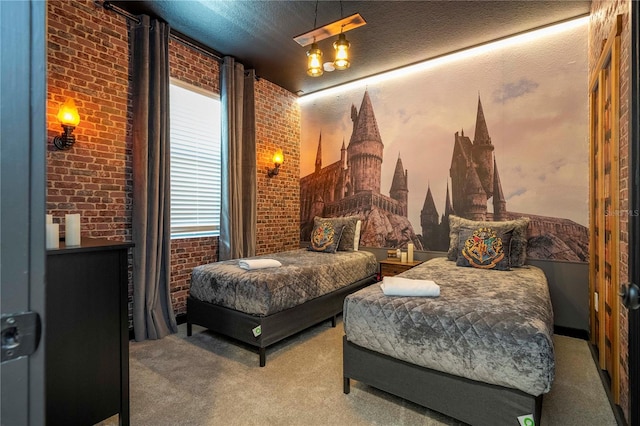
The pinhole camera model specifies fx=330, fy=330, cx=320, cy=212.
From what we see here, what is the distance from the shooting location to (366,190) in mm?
4871

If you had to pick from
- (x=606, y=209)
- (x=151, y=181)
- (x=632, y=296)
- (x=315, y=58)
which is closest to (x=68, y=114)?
(x=151, y=181)

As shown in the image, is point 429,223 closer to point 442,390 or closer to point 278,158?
point 278,158

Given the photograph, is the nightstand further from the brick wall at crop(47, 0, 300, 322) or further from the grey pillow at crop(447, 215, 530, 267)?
the brick wall at crop(47, 0, 300, 322)

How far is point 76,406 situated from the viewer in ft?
5.57

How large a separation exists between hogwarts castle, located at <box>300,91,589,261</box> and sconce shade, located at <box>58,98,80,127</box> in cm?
332

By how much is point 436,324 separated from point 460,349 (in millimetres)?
174

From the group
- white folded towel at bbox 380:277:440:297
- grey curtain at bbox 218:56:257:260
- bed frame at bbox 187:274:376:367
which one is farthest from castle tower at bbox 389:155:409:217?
white folded towel at bbox 380:277:440:297

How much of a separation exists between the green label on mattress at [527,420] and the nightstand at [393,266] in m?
2.42

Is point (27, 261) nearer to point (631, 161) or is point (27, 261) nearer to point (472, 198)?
point (631, 161)

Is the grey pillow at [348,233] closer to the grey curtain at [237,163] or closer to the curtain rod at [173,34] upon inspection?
the grey curtain at [237,163]

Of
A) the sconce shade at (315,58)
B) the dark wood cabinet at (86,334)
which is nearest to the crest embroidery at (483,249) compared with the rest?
the sconce shade at (315,58)

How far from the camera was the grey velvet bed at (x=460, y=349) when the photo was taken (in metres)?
1.68

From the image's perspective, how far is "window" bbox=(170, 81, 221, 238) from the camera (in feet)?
12.5

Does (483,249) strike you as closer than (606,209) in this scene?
No
